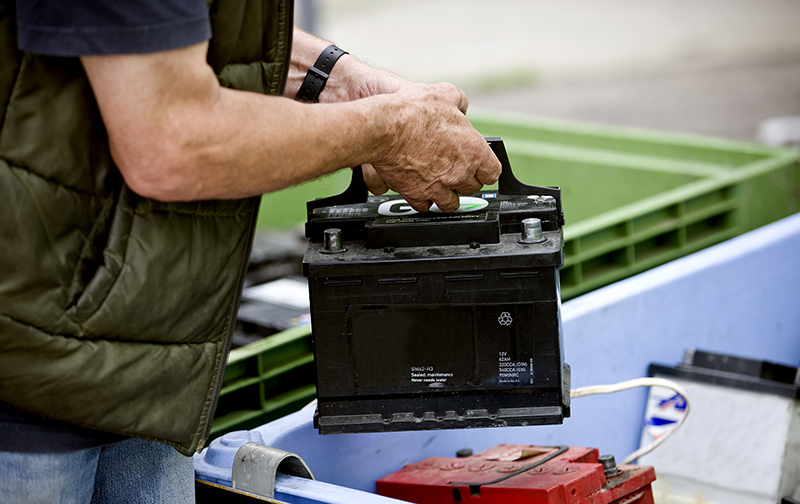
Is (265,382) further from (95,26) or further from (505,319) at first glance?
(95,26)

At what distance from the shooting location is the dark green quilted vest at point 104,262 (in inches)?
31.1

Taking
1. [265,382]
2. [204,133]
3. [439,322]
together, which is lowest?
[265,382]

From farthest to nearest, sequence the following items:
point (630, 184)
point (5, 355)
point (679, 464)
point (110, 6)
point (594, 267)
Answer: point (630, 184) < point (594, 267) < point (679, 464) < point (5, 355) < point (110, 6)

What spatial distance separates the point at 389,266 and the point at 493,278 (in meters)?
0.14

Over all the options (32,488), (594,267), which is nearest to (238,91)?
(32,488)

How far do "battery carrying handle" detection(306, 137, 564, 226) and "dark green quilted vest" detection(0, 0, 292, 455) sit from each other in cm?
32

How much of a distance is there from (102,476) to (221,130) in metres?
0.52

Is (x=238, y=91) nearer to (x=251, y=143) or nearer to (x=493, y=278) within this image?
(x=251, y=143)

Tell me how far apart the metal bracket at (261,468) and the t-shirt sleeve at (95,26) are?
0.67 m

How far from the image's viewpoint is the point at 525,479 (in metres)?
1.27

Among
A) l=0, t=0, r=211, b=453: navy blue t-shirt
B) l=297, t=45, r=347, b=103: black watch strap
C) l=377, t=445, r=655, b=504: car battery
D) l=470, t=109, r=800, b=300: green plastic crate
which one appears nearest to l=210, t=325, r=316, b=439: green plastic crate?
l=377, t=445, r=655, b=504: car battery

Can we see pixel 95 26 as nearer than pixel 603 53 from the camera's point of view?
Yes

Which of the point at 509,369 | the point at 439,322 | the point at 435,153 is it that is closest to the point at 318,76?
the point at 435,153

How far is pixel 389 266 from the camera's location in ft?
3.71
